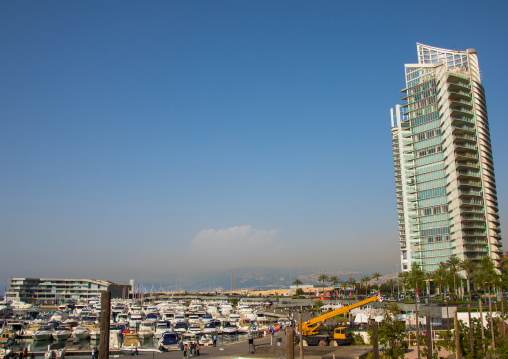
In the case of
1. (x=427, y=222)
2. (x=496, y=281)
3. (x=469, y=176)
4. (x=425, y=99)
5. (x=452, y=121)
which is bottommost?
(x=496, y=281)

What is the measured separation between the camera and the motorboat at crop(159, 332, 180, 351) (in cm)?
6008

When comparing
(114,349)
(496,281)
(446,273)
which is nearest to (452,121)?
(446,273)

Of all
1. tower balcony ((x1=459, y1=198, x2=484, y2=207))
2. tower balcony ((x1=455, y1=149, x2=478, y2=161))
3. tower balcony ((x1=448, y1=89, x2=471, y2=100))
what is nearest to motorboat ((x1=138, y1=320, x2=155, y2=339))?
tower balcony ((x1=459, y1=198, x2=484, y2=207))

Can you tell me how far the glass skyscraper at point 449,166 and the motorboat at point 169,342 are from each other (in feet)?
338

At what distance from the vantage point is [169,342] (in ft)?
208

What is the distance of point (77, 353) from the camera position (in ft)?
185

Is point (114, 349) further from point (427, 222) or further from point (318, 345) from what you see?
point (427, 222)

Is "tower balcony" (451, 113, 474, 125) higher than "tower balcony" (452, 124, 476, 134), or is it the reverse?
"tower balcony" (451, 113, 474, 125)

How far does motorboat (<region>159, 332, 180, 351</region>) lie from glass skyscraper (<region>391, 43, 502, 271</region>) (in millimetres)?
102895

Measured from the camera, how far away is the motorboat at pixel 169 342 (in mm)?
60081

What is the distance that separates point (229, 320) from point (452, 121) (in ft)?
315

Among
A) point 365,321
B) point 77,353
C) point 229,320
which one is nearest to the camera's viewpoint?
point 77,353

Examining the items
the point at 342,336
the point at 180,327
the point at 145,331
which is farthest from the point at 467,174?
the point at 342,336

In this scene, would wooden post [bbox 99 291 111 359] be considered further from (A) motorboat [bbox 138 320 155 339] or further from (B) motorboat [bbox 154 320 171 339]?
(B) motorboat [bbox 154 320 171 339]
